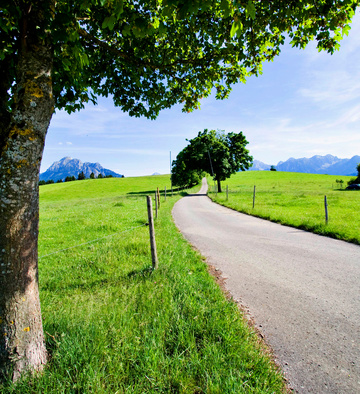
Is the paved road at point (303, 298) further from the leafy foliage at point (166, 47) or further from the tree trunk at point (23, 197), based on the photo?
the leafy foliage at point (166, 47)

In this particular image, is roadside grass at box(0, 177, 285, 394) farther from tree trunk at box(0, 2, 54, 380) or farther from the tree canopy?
the tree canopy

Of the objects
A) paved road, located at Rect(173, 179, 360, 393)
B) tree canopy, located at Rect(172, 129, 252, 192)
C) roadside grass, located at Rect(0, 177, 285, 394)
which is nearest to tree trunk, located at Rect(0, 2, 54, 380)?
roadside grass, located at Rect(0, 177, 285, 394)

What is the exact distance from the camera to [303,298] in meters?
4.12

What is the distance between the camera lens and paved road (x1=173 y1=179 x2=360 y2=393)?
2537mm

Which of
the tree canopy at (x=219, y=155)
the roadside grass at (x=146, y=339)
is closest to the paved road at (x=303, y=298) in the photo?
the roadside grass at (x=146, y=339)

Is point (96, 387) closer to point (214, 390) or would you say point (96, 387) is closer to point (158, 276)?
point (214, 390)

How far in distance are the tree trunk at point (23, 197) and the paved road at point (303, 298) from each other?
299cm

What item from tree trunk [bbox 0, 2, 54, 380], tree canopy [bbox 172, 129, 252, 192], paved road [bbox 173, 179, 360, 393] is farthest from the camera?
tree canopy [bbox 172, 129, 252, 192]

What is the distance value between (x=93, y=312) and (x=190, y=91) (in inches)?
220

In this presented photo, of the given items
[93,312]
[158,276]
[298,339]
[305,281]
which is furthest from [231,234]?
[93,312]

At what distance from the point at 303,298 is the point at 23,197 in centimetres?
486

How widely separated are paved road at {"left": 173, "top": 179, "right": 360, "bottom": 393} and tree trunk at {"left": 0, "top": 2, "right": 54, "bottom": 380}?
118 inches

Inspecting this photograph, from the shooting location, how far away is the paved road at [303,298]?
8.32 feet

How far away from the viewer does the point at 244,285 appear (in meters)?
4.71
